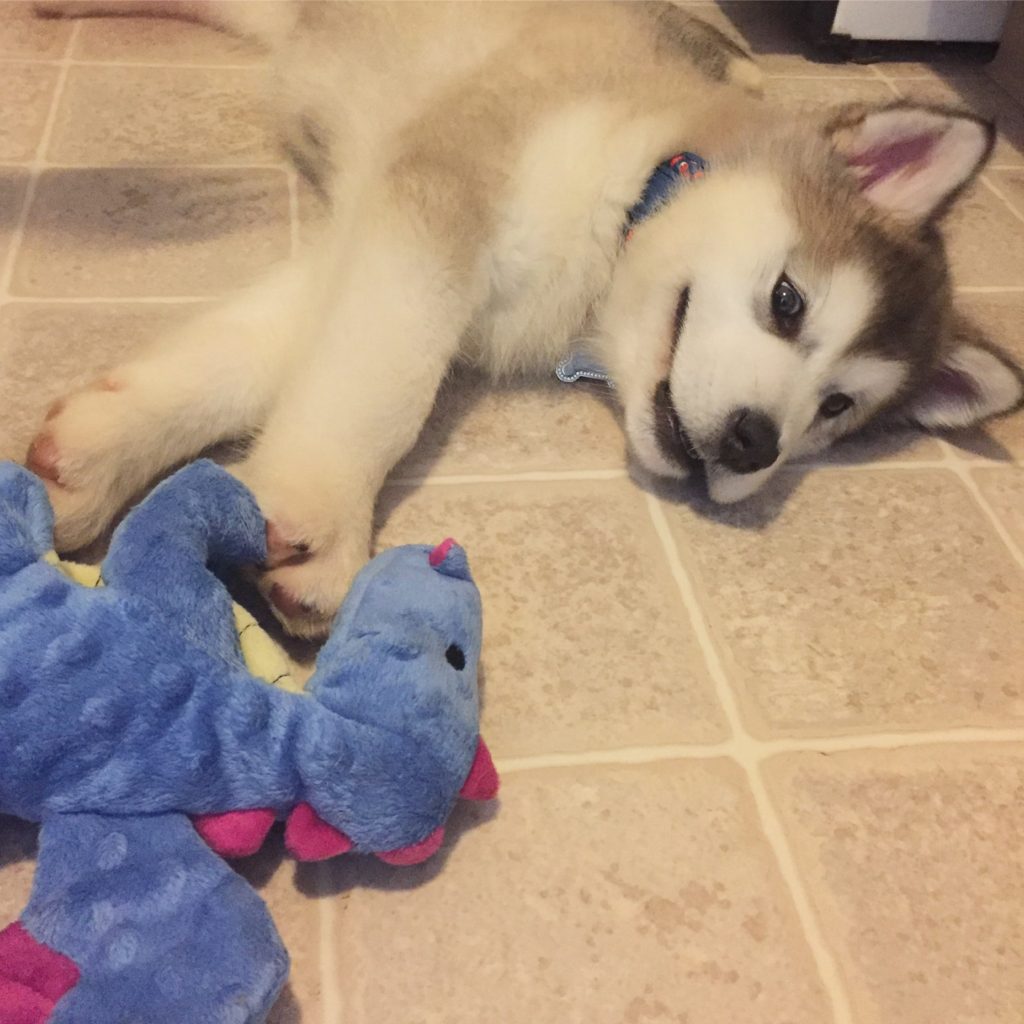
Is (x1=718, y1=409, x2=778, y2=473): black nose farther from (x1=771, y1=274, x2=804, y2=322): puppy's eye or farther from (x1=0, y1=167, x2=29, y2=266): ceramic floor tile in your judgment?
(x1=0, y1=167, x2=29, y2=266): ceramic floor tile

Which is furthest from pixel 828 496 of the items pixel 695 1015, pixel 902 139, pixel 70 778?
pixel 70 778

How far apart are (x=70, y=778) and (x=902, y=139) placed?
1.52m

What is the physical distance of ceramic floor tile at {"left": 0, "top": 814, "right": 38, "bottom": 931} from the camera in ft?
3.16

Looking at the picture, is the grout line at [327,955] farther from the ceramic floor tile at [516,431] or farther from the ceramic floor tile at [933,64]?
the ceramic floor tile at [933,64]

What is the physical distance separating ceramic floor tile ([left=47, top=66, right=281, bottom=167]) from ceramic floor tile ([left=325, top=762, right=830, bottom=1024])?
1.58 metres

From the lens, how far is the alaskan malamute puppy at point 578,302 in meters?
1.32

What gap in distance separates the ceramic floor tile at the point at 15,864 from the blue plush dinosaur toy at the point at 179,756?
12 centimetres

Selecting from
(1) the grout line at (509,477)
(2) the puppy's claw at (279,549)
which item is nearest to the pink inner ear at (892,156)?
(1) the grout line at (509,477)

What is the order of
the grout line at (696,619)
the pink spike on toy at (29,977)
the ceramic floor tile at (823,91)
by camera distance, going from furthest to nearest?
the ceramic floor tile at (823,91) → the grout line at (696,619) → the pink spike on toy at (29,977)

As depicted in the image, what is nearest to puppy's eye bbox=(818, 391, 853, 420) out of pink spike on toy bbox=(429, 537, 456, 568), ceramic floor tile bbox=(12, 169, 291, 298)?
pink spike on toy bbox=(429, 537, 456, 568)

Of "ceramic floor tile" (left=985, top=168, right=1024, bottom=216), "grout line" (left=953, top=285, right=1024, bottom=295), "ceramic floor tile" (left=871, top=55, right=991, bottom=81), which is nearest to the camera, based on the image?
"grout line" (left=953, top=285, right=1024, bottom=295)

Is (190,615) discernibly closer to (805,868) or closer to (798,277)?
(805,868)

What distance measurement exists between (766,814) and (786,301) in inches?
30.2

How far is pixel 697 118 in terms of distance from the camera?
173 cm
